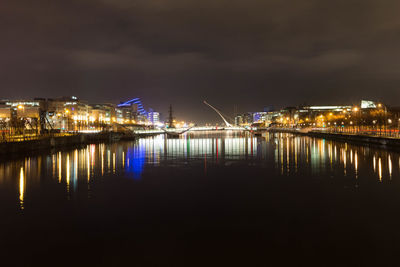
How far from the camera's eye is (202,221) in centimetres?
965

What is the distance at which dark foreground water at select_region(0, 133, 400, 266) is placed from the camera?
715cm

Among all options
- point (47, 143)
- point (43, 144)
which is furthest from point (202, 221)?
point (47, 143)

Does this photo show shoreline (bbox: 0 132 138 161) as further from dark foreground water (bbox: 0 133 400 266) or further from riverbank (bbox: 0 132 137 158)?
dark foreground water (bbox: 0 133 400 266)

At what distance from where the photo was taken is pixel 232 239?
26.6 feet

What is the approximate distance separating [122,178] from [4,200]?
20.8 ft

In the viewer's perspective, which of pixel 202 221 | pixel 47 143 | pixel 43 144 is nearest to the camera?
pixel 202 221

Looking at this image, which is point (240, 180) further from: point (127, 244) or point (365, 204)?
point (127, 244)

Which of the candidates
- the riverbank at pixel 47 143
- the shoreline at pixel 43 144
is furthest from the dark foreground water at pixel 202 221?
the riverbank at pixel 47 143

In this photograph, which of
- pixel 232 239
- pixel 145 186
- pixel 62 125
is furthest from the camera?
pixel 62 125

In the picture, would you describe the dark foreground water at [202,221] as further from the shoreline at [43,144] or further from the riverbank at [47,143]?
the riverbank at [47,143]

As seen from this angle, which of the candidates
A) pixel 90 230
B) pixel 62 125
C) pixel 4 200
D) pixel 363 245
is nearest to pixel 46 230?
pixel 90 230

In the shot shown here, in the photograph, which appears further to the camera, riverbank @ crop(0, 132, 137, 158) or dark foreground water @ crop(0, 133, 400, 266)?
riverbank @ crop(0, 132, 137, 158)

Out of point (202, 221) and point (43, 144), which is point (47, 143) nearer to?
point (43, 144)

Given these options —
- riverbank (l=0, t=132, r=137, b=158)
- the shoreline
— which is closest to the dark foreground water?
the shoreline
